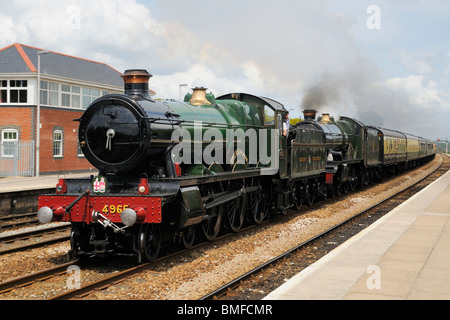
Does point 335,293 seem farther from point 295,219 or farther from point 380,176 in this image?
point 380,176

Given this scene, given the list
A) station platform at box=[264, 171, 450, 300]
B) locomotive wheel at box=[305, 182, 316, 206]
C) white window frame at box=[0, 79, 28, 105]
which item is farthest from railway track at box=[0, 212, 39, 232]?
white window frame at box=[0, 79, 28, 105]

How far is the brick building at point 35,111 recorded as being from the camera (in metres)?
25.4

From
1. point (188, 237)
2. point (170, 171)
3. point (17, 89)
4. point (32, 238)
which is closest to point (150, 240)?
point (170, 171)

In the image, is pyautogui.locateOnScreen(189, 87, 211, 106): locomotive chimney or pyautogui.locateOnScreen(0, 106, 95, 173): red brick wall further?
pyautogui.locateOnScreen(0, 106, 95, 173): red brick wall

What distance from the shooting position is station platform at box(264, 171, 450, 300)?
6043mm

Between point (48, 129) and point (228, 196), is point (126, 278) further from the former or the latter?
point (48, 129)

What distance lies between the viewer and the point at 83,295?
6.58 m

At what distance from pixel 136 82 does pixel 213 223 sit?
3.64 m

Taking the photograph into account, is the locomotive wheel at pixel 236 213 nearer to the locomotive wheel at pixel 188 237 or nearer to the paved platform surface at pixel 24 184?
the locomotive wheel at pixel 188 237

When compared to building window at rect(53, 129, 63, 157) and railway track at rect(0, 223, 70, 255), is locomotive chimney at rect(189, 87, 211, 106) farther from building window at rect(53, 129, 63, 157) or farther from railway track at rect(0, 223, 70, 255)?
building window at rect(53, 129, 63, 157)

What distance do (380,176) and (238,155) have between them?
19.5 m

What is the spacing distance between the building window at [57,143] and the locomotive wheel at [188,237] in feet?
67.1

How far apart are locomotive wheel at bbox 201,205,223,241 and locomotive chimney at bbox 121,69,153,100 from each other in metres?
2.87

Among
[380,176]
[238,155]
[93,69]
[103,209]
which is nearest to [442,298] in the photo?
[103,209]
